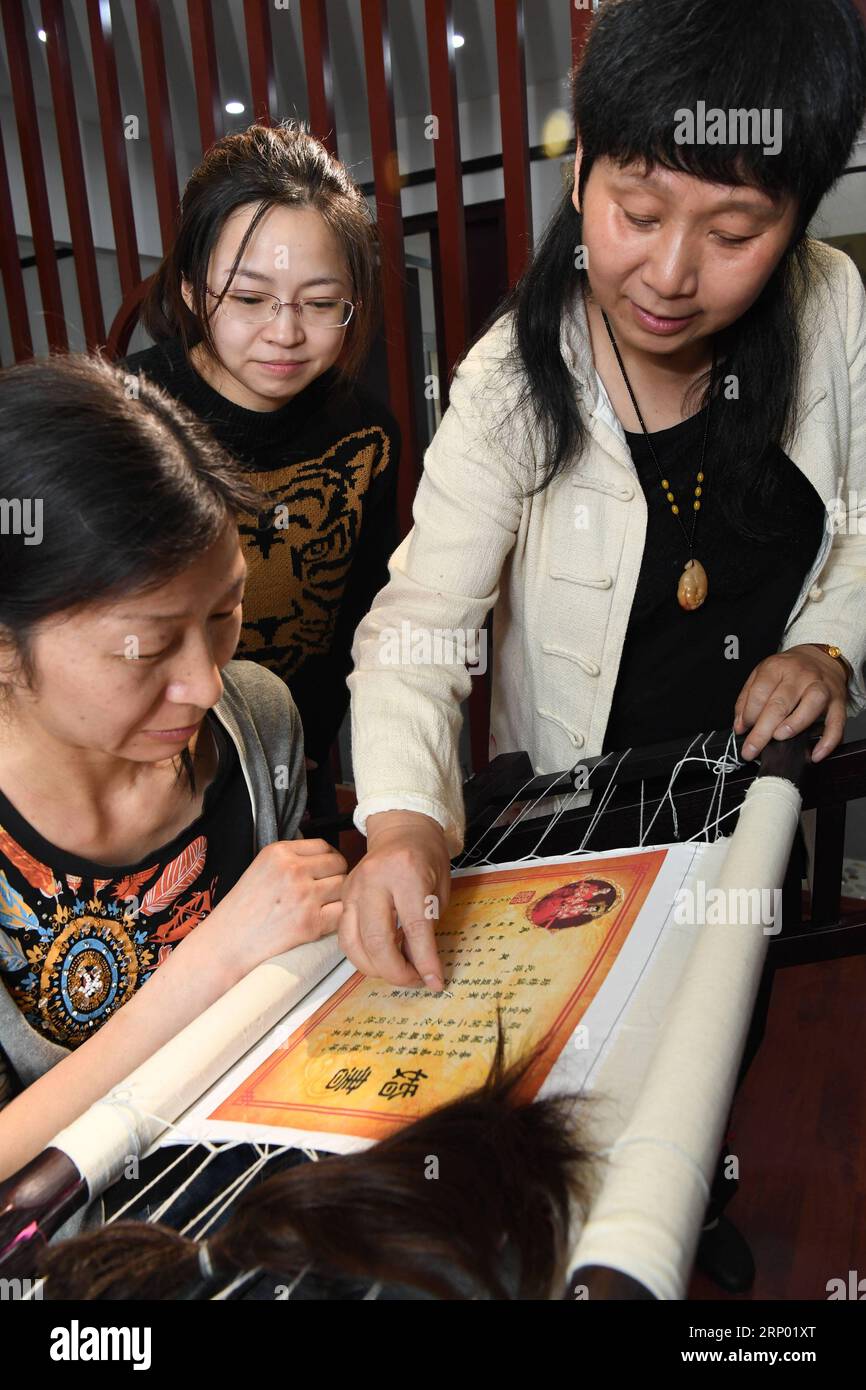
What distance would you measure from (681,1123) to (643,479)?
76cm

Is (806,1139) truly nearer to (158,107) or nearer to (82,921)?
(82,921)

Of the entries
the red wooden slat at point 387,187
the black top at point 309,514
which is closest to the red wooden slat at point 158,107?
the red wooden slat at point 387,187

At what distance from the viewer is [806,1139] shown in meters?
2.12

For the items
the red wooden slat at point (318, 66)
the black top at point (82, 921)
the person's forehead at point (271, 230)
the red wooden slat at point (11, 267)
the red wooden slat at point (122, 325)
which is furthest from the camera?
the red wooden slat at point (11, 267)

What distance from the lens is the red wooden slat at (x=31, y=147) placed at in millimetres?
2977

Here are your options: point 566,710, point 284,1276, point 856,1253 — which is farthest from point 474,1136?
point 856,1253

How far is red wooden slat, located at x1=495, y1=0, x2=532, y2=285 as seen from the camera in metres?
2.10

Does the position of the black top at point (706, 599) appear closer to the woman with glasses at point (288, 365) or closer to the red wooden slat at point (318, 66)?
the woman with glasses at point (288, 365)

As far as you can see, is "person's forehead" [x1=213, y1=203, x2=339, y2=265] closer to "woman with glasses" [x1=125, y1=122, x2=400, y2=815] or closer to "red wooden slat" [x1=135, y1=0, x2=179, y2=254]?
"woman with glasses" [x1=125, y1=122, x2=400, y2=815]

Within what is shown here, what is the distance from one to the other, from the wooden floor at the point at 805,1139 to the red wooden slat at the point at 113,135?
160 centimetres

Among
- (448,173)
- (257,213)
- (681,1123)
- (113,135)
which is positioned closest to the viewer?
(681,1123)

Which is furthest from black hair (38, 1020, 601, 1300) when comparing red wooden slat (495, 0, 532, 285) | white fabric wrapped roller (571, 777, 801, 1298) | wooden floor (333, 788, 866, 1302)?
red wooden slat (495, 0, 532, 285)

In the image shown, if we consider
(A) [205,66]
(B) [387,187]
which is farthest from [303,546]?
(A) [205,66]
